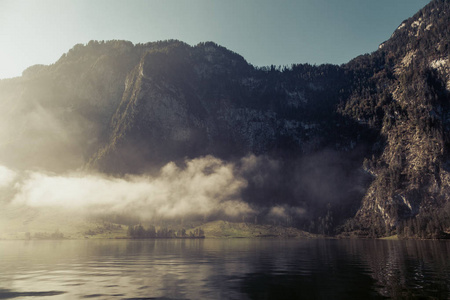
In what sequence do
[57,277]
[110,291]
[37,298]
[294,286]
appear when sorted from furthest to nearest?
1. [57,277]
2. [294,286]
3. [110,291]
4. [37,298]

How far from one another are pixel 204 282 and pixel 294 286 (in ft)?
47.1

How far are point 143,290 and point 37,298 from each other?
43.3ft

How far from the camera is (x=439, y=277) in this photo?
163ft

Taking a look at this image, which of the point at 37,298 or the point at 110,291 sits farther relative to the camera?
the point at 110,291

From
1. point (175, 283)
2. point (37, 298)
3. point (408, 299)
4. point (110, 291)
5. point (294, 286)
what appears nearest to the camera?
point (408, 299)

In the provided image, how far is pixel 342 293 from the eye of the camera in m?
39.2

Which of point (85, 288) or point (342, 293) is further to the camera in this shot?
A: point (85, 288)

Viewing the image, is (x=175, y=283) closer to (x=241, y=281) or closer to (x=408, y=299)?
(x=241, y=281)

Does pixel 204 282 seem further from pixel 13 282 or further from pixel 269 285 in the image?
pixel 13 282

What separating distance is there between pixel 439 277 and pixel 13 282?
71.1 m

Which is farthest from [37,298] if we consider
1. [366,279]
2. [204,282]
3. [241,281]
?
[366,279]

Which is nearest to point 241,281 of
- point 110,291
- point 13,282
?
point 110,291

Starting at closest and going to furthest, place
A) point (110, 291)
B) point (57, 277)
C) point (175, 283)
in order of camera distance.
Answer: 1. point (110, 291)
2. point (175, 283)
3. point (57, 277)

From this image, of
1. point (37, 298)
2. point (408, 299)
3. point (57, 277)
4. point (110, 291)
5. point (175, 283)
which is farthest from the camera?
point (57, 277)
